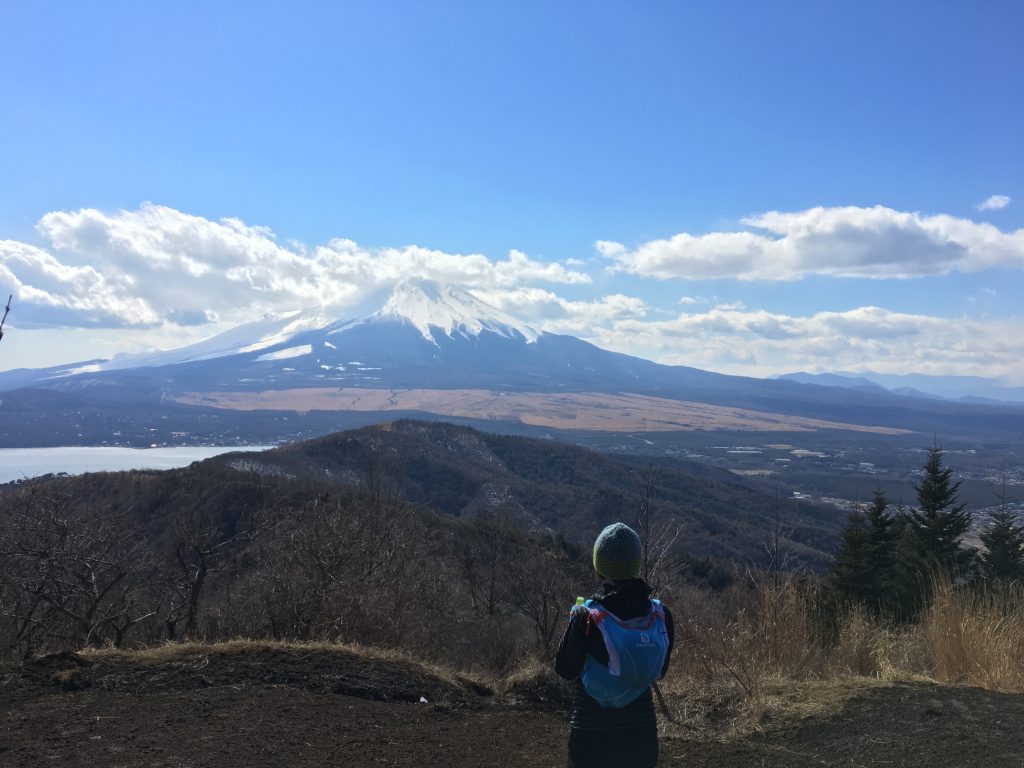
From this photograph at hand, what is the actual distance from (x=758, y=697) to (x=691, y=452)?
376 ft

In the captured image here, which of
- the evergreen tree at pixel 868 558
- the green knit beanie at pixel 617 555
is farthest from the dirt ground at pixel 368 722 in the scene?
the evergreen tree at pixel 868 558

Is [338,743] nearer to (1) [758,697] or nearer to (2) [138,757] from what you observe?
(2) [138,757]

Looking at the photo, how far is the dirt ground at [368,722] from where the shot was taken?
15.0ft

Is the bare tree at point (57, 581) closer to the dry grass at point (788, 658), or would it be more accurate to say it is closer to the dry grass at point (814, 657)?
the dry grass at point (788, 658)

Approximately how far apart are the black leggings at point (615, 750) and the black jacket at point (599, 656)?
30 millimetres

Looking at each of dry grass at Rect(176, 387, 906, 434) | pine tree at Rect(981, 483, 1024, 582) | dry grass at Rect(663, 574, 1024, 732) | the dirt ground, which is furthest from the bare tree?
dry grass at Rect(176, 387, 906, 434)

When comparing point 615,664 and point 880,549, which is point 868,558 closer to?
point 880,549

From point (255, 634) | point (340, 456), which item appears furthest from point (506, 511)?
point (255, 634)

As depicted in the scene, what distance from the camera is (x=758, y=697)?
5.39 meters

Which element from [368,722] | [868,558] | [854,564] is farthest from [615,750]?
[868,558]

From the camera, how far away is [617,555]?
3025mm

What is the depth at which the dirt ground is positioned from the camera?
15.0 ft

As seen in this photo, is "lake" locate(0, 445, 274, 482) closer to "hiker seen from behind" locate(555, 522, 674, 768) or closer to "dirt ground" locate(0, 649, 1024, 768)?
"dirt ground" locate(0, 649, 1024, 768)

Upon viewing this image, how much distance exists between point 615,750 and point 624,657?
1.35 feet
